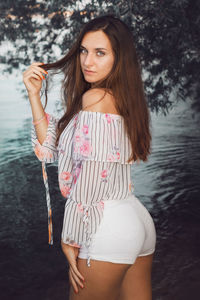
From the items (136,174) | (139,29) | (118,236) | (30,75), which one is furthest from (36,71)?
A: (136,174)

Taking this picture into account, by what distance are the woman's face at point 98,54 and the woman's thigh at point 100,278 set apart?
65 centimetres

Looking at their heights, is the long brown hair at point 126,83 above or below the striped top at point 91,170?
above

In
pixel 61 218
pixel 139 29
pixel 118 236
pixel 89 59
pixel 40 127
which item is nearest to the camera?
pixel 118 236

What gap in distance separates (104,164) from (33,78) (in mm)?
434

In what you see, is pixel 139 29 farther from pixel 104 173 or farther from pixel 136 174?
pixel 104 173

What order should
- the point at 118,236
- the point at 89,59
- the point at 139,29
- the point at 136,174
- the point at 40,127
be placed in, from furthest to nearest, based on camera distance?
the point at 136,174, the point at 139,29, the point at 40,127, the point at 89,59, the point at 118,236

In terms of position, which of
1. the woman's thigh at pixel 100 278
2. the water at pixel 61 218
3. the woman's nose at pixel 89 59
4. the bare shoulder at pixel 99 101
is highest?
the woman's nose at pixel 89 59

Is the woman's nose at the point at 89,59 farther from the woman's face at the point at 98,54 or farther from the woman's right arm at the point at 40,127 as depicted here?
the woman's right arm at the point at 40,127

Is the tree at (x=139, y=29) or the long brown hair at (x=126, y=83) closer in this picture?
the long brown hair at (x=126, y=83)

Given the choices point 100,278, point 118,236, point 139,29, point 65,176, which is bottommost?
point 100,278

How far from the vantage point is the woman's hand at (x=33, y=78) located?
5.38 ft

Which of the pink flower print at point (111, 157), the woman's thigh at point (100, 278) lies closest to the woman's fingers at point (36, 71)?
the pink flower print at point (111, 157)

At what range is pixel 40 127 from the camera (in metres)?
1.72

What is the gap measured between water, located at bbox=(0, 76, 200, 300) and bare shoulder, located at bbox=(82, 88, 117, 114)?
169 cm
